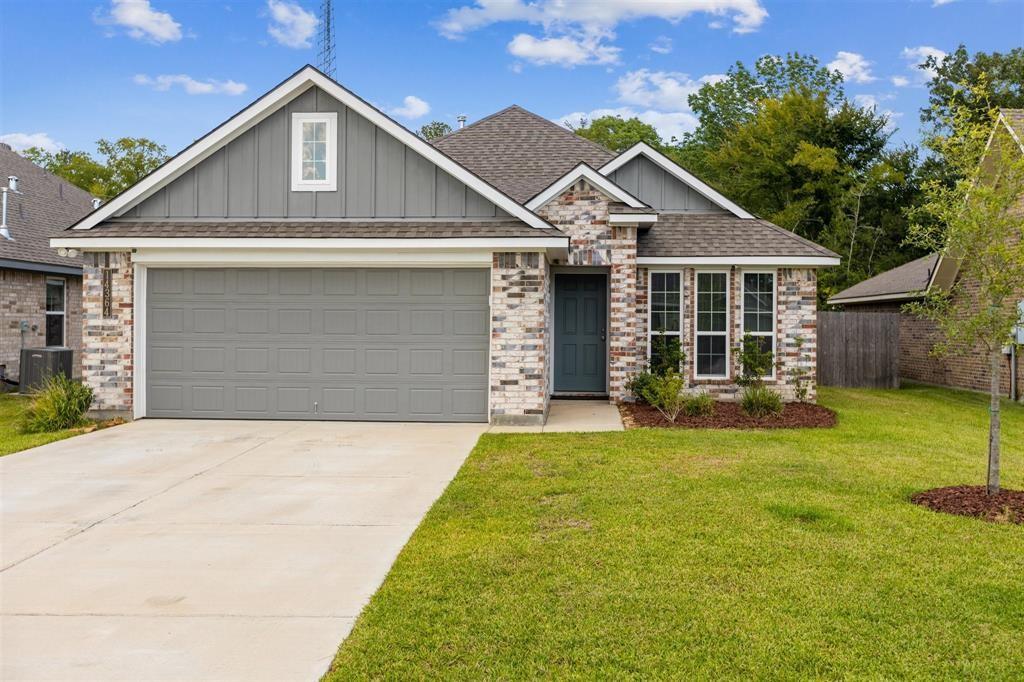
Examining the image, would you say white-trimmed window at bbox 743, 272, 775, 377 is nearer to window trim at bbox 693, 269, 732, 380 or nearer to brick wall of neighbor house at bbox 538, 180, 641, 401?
window trim at bbox 693, 269, 732, 380

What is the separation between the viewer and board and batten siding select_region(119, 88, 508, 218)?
11219mm

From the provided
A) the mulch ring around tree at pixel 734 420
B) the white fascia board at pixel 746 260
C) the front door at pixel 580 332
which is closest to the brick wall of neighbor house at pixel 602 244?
the white fascia board at pixel 746 260

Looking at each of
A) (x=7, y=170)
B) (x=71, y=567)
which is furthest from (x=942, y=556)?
(x=7, y=170)

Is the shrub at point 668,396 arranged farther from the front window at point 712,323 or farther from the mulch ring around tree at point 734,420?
the front window at point 712,323

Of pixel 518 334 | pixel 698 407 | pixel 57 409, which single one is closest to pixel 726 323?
pixel 698 407

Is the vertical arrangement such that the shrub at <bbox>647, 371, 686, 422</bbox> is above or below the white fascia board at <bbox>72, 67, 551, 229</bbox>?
below

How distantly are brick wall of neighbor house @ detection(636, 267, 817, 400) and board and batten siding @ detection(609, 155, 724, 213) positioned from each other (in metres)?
1.91

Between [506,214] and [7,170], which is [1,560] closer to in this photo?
[506,214]

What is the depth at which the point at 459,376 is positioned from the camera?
11.3m

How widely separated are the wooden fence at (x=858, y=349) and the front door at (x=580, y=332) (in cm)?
700

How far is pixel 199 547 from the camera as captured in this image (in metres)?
5.49

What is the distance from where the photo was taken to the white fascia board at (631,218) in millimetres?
12750

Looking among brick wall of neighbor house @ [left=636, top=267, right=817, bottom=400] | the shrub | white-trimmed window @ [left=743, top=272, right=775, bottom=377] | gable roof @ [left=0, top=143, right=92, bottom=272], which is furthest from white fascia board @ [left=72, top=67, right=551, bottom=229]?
gable roof @ [left=0, top=143, right=92, bottom=272]

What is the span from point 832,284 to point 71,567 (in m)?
33.3
